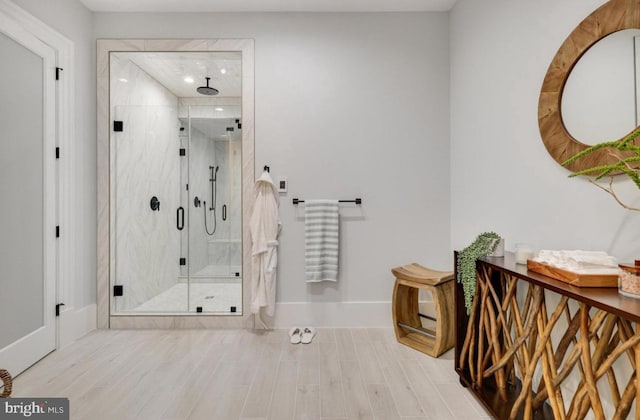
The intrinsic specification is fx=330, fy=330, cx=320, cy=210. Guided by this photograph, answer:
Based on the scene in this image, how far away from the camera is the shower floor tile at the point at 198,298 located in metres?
3.02

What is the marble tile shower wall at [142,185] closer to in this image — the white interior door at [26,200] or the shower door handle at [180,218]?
the shower door handle at [180,218]

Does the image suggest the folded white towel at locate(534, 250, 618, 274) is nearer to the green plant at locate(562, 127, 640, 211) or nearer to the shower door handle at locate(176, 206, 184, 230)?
the green plant at locate(562, 127, 640, 211)

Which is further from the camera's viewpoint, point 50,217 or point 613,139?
point 50,217

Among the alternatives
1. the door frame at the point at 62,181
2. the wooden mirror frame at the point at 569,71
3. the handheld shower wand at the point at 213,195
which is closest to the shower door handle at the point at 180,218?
the handheld shower wand at the point at 213,195

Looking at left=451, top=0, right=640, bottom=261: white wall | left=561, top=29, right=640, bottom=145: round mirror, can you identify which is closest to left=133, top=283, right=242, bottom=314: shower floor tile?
left=451, top=0, right=640, bottom=261: white wall

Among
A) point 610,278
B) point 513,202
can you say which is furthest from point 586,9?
point 610,278

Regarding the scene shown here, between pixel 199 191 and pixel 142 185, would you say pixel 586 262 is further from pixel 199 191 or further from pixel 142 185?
pixel 142 185

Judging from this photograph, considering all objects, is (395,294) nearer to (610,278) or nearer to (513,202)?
(513,202)

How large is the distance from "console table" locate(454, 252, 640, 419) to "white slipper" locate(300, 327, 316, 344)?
1.09 metres

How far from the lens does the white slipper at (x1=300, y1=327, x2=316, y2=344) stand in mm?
2583

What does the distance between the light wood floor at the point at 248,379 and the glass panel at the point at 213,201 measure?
0.68m

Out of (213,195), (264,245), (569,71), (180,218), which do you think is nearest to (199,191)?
(213,195)

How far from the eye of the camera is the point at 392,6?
281 centimetres

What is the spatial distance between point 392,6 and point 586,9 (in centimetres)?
170
